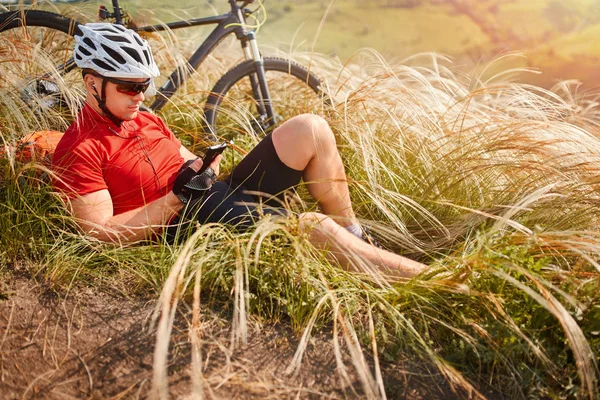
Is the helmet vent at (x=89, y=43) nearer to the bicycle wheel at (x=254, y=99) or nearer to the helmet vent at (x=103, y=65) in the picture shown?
the helmet vent at (x=103, y=65)

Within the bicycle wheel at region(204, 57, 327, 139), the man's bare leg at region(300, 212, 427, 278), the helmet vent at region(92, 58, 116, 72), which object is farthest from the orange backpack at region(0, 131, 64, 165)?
the man's bare leg at region(300, 212, 427, 278)

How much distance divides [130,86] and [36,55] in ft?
2.32

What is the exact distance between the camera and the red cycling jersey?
226cm

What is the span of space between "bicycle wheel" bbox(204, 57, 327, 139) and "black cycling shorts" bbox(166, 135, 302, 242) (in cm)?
74

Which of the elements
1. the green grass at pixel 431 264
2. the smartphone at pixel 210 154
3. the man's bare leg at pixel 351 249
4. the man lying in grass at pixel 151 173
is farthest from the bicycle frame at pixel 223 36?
the man's bare leg at pixel 351 249

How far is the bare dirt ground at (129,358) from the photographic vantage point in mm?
1808

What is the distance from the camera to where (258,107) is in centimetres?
372

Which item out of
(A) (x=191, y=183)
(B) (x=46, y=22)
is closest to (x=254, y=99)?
(B) (x=46, y=22)

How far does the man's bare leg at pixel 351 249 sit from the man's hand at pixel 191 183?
1.39ft

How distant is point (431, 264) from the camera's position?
2.37 m

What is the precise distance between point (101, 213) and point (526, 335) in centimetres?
155

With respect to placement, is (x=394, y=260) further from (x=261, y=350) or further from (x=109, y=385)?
(x=109, y=385)

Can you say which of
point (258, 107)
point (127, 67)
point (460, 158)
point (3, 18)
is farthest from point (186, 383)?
point (3, 18)

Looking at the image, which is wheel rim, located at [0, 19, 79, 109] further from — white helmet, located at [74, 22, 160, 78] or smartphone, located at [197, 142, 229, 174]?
smartphone, located at [197, 142, 229, 174]
